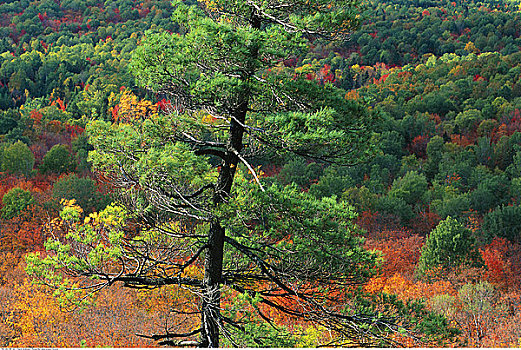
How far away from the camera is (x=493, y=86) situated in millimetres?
79188

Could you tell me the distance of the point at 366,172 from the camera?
54094mm

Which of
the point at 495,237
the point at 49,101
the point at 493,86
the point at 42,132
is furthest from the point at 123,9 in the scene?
the point at 495,237

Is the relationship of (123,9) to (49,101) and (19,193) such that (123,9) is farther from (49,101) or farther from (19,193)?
(19,193)

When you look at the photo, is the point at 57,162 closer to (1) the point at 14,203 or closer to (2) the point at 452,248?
(1) the point at 14,203

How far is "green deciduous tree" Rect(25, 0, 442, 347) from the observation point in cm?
667

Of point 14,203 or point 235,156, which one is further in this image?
point 14,203

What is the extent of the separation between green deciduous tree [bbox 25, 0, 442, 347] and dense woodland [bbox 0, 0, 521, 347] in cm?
22

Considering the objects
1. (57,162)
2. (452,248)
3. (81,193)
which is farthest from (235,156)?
(57,162)

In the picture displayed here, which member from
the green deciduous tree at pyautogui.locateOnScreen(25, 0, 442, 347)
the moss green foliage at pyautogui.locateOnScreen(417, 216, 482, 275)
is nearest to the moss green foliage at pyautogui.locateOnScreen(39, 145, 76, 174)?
the moss green foliage at pyautogui.locateOnScreen(417, 216, 482, 275)

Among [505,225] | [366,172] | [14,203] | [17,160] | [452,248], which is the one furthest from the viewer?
[366,172]

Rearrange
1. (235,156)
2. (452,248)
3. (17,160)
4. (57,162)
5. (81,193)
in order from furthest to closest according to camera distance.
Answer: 1. (57,162)
2. (17,160)
3. (81,193)
4. (452,248)
5. (235,156)

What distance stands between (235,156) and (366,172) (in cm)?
4782

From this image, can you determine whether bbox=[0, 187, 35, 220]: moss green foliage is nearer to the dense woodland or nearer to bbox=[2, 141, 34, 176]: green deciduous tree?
the dense woodland

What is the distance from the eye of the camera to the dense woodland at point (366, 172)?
870 centimetres
